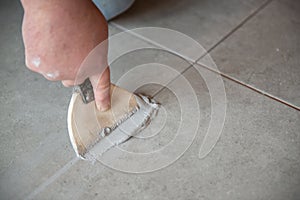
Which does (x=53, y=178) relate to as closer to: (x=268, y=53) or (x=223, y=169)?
(x=223, y=169)

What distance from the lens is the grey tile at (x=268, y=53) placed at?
128cm

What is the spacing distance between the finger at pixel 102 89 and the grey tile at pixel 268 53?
1.41 ft

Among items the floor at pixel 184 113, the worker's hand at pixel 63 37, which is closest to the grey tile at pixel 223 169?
the floor at pixel 184 113

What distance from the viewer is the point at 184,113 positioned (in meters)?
1.18

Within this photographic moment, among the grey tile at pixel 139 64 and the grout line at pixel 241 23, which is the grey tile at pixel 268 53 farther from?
the grey tile at pixel 139 64

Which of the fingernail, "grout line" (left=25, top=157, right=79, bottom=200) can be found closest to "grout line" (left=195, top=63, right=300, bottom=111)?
the fingernail

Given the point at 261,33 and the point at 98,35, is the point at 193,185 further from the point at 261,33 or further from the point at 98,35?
the point at 261,33

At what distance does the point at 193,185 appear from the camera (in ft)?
3.29

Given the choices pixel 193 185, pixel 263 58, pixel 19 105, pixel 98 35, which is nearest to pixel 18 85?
pixel 19 105

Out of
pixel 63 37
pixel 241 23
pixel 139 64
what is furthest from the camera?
pixel 241 23

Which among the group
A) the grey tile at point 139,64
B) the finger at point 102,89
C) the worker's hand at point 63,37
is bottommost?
the grey tile at point 139,64

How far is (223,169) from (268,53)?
54cm

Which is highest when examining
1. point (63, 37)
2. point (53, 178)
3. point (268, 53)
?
point (63, 37)

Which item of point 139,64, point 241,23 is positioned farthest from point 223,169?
point 241,23
